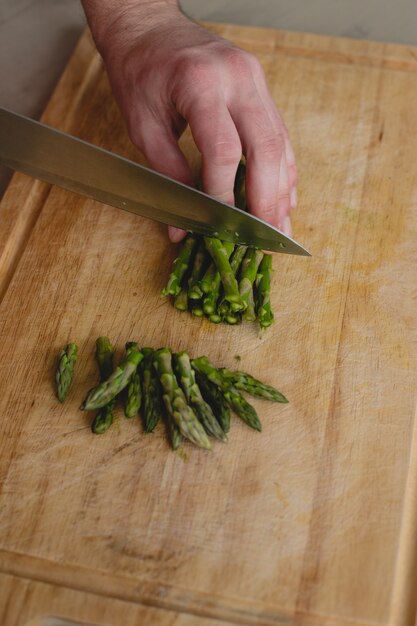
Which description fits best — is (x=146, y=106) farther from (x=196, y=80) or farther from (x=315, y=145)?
(x=315, y=145)

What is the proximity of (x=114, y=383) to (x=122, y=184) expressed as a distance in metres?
0.88

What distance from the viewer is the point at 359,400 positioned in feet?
9.59

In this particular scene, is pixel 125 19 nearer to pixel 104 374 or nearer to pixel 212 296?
pixel 212 296

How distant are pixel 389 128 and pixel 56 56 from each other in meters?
2.10

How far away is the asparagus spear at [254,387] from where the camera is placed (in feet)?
9.46

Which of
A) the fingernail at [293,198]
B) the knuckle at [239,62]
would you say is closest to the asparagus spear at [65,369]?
the fingernail at [293,198]

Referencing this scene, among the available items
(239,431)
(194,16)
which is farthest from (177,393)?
(194,16)

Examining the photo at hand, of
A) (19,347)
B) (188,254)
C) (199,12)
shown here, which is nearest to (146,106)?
(188,254)

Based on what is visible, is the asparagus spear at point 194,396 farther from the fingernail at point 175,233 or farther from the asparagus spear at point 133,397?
the fingernail at point 175,233

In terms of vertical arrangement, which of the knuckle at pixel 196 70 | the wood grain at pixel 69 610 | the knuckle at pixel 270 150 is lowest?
the wood grain at pixel 69 610

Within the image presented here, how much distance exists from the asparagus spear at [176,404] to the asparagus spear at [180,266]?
0.29 m

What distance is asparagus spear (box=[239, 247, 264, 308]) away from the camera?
3.14 m

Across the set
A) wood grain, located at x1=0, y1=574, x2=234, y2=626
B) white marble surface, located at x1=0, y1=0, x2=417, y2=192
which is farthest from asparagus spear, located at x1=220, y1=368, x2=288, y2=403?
white marble surface, located at x1=0, y1=0, x2=417, y2=192

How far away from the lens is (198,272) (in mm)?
3227
